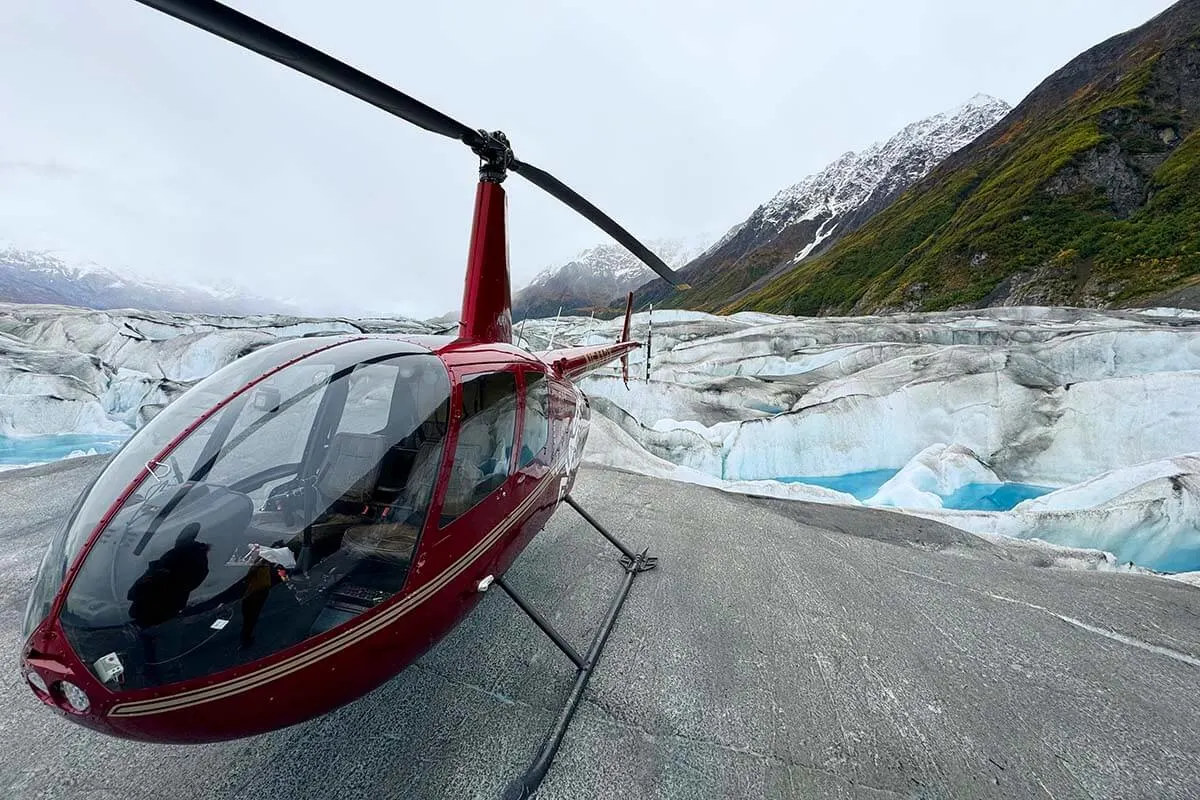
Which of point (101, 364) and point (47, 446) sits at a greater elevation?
point (101, 364)

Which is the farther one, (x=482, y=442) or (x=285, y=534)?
(x=482, y=442)

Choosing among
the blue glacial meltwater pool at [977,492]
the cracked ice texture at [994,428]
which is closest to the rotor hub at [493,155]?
the cracked ice texture at [994,428]

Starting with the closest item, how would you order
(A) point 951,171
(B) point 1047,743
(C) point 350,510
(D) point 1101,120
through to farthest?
(C) point 350,510, (B) point 1047,743, (D) point 1101,120, (A) point 951,171

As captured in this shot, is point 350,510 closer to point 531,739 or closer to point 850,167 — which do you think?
point 531,739

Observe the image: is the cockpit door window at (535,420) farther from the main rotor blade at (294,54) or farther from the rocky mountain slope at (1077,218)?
the rocky mountain slope at (1077,218)

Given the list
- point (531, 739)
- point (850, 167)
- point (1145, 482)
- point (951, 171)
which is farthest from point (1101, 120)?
point (850, 167)

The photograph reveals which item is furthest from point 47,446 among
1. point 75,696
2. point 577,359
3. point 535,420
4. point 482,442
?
point 482,442

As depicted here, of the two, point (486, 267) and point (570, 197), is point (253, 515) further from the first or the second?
point (570, 197)
